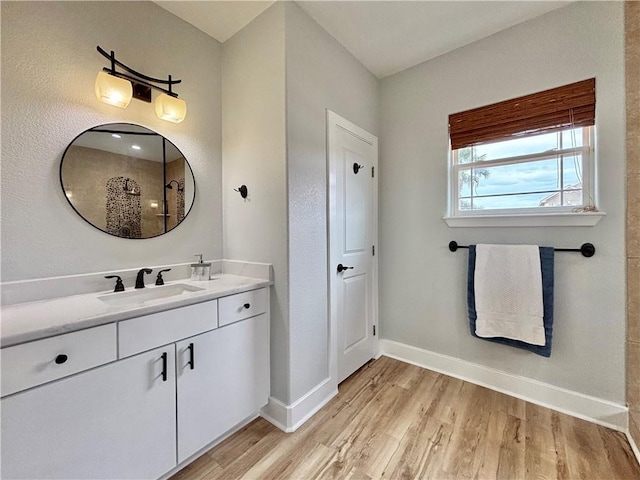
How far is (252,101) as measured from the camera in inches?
72.0

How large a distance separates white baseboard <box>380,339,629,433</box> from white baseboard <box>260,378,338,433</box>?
98cm

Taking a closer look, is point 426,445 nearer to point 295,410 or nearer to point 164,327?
point 295,410

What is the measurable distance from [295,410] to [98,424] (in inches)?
39.7

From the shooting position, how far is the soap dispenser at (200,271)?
1.79 metres

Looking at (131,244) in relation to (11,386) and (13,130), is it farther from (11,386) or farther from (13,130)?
(11,386)

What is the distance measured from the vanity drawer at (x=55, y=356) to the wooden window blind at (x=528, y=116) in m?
2.55

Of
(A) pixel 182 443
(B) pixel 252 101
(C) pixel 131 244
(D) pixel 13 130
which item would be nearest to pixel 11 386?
(A) pixel 182 443

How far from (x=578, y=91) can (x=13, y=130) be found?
3.13 meters

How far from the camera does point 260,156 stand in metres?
1.78

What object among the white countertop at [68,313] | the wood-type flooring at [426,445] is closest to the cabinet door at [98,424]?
the white countertop at [68,313]

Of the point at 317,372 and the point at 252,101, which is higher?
the point at 252,101

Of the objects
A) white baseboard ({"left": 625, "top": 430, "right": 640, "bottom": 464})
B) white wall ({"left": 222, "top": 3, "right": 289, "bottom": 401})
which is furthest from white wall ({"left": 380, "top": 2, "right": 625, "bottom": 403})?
white wall ({"left": 222, "top": 3, "right": 289, "bottom": 401})

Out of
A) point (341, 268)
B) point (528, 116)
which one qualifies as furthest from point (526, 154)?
point (341, 268)

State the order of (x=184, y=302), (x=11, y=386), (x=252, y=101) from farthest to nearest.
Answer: (x=252, y=101) → (x=184, y=302) → (x=11, y=386)
